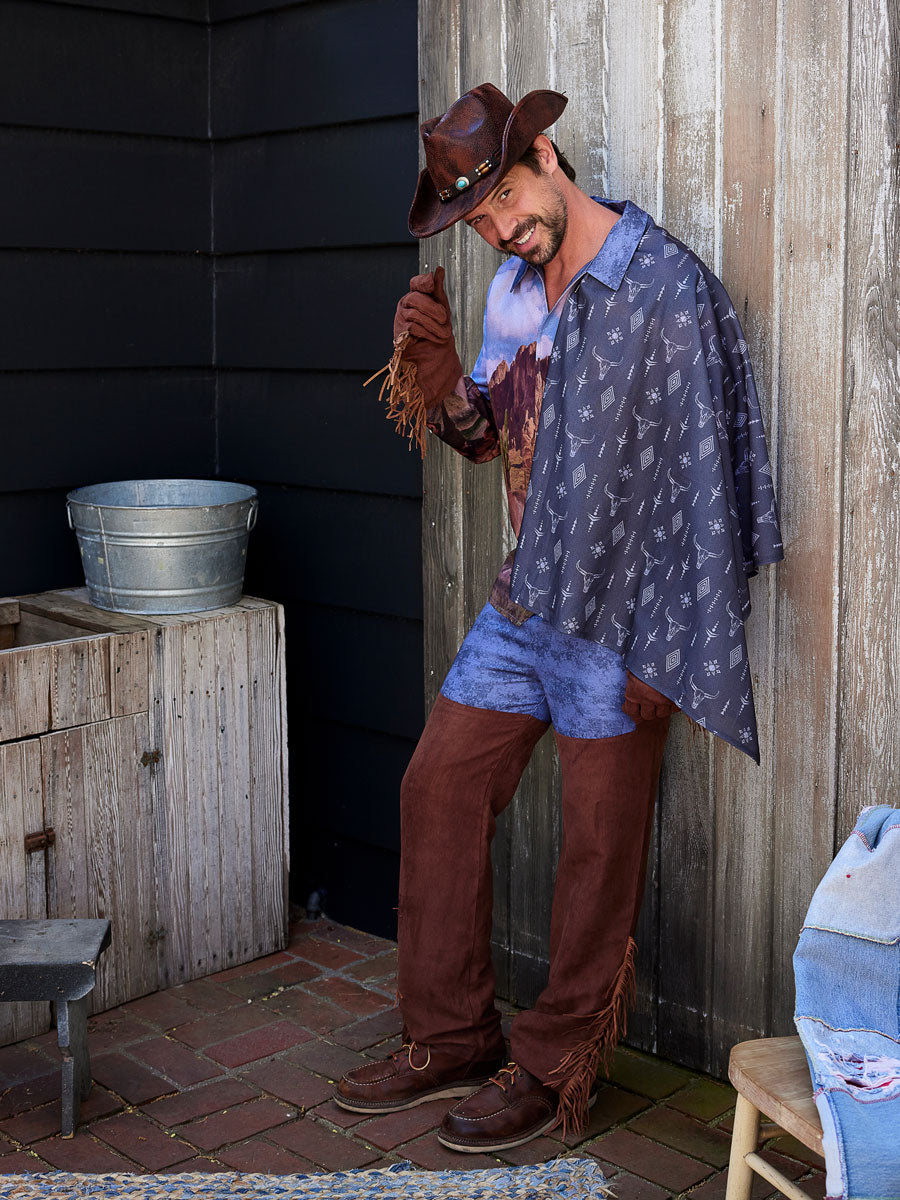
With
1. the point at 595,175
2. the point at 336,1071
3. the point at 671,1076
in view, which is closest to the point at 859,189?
the point at 595,175

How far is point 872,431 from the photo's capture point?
8.68 feet

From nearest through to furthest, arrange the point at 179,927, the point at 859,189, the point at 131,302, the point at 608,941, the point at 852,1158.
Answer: the point at 852,1158
the point at 859,189
the point at 608,941
the point at 179,927
the point at 131,302

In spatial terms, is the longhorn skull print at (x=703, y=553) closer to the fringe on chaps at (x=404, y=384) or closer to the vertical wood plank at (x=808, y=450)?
the vertical wood plank at (x=808, y=450)

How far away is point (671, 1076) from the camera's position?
3.11 metres

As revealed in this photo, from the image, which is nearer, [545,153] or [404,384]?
[545,153]

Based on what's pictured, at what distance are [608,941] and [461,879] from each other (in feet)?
1.09

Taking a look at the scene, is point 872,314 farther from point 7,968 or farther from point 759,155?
point 7,968

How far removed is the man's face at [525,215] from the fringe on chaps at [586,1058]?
136 centimetres

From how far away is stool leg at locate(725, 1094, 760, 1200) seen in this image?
2176 mm

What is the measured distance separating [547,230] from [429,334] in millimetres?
326

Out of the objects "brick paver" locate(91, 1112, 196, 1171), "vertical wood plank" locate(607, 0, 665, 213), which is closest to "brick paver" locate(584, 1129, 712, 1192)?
"brick paver" locate(91, 1112, 196, 1171)

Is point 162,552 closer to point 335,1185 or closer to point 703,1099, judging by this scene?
point 335,1185

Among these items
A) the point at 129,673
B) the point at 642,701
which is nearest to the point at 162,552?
the point at 129,673

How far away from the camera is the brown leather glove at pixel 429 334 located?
2.82 metres
